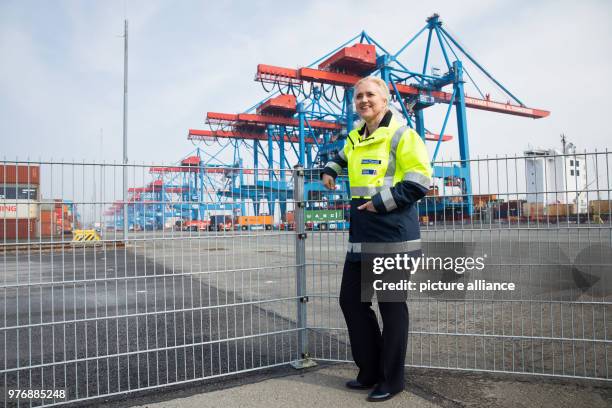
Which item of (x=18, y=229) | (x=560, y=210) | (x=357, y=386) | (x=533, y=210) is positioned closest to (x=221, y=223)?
(x=18, y=229)

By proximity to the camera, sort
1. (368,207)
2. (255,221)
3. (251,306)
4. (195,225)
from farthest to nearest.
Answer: (251,306) < (255,221) < (195,225) < (368,207)

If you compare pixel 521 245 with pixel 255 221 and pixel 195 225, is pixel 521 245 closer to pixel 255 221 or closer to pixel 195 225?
pixel 255 221

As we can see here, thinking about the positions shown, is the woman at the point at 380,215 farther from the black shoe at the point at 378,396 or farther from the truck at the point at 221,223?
the truck at the point at 221,223

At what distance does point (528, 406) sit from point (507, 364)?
0.77 meters

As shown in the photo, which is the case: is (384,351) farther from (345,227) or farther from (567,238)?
(567,238)

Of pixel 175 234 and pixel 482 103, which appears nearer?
pixel 175 234

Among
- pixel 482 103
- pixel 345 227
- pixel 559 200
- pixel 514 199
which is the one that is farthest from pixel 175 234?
A: pixel 482 103

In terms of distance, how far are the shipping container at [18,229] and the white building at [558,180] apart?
10.4 feet

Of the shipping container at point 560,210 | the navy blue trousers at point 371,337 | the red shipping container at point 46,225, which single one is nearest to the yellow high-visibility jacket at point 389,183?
the navy blue trousers at point 371,337

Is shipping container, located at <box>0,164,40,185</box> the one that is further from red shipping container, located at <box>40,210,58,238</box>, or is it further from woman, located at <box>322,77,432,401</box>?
woman, located at <box>322,77,432,401</box>

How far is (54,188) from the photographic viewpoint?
266cm

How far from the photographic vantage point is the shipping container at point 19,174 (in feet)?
8.34

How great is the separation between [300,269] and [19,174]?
6.41 feet

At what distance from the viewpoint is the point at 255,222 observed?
3.26 meters
